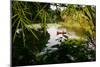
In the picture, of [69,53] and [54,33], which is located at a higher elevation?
[54,33]

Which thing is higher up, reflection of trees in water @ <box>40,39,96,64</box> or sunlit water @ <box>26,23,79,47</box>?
sunlit water @ <box>26,23,79,47</box>

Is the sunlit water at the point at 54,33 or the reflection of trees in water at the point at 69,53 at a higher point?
the sunlit water at the point at 54,33

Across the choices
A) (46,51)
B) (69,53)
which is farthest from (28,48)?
(69,53)

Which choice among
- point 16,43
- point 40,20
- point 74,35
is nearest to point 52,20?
point 40,20

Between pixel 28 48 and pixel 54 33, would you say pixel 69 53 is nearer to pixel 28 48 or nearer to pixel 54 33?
pixel 54 33

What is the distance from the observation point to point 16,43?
4.52 feet

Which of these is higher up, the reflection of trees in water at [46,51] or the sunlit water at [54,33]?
the sunlit water at [54,33]

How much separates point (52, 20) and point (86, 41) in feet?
1.13

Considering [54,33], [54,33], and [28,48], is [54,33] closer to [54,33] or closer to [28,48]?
[54,33]

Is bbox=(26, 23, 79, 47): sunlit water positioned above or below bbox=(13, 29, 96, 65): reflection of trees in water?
above

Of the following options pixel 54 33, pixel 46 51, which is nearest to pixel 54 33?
pixel 54 33

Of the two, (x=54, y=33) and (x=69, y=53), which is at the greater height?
(x=54, y=33)

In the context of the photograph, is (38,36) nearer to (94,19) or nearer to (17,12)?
(17,12)

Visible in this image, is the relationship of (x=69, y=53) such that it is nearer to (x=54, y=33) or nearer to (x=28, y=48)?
(x=54, y=33)
